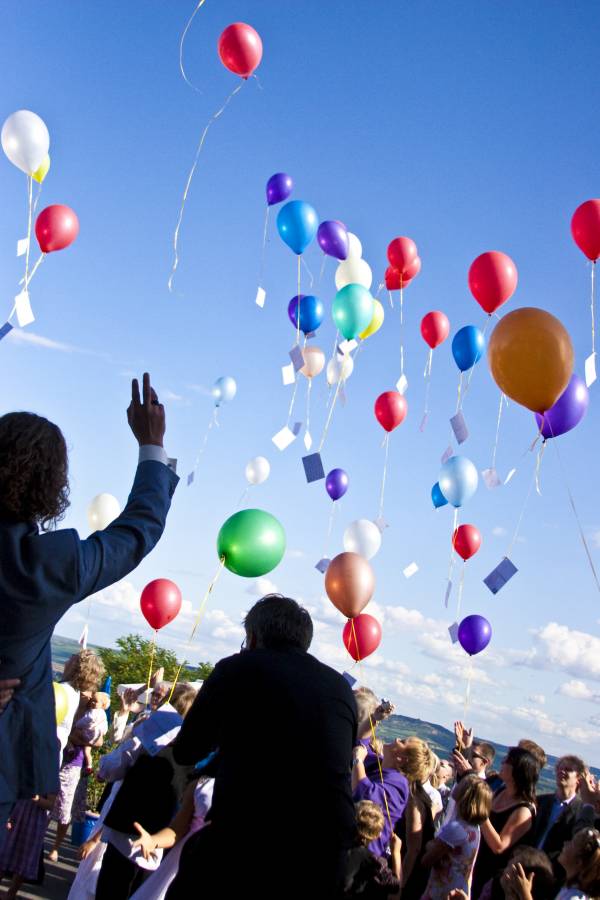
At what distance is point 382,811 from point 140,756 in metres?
1.27

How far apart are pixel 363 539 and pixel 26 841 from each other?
11.4 ft

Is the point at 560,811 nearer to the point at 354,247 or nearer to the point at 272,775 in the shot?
the point at 272,775

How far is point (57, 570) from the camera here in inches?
54.1

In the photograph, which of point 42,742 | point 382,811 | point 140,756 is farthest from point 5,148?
point 42,742

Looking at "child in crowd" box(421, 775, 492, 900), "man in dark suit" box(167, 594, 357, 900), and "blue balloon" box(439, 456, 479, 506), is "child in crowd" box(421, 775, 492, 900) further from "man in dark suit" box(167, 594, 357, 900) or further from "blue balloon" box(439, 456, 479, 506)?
"blue balloon" box(439, 456, 479, 506)

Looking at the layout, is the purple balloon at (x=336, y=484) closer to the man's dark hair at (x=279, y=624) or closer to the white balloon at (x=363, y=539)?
the white balloon at (x=363, y=539)

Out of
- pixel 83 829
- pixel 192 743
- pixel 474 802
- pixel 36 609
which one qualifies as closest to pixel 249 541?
pixel 474 802

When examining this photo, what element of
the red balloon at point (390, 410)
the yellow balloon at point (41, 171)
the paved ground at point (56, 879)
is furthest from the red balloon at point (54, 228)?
the paved ground at point (56, 879)

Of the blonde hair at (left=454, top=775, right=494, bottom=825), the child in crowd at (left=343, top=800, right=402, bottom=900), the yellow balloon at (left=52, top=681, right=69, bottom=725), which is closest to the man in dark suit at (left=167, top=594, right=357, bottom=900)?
the child in crowd at (left=343, top=800, right=402, bottom=900)

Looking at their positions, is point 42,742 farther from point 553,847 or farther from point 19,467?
point 553,847

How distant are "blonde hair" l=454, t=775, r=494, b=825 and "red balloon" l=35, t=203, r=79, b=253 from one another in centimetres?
512

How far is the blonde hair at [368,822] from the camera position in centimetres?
342

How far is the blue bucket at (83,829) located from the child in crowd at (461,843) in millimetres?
3293

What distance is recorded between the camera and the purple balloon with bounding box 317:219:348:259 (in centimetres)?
700
